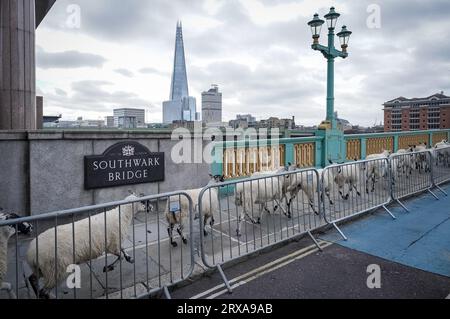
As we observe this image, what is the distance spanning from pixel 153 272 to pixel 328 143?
9096mm

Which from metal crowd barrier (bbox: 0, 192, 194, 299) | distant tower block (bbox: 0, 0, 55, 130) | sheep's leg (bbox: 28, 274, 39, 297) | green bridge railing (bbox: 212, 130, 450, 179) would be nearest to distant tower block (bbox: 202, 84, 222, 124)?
green bridge railing (bbox: 212, 130, 450, 179)

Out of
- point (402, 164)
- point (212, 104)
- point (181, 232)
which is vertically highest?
point (212, 104)

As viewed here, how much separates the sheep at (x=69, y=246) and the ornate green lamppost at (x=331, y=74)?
8700 mm

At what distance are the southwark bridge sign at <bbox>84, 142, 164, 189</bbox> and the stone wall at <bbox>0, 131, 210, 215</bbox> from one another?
0.13m

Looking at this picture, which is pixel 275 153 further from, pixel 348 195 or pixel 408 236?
pixel 408 236

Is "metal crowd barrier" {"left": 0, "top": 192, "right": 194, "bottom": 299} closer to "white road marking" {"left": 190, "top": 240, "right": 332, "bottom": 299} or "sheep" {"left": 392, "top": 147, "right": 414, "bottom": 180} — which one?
"white road marking" {"left": 190, "top": 240, "right": 332, "bottom": 299}

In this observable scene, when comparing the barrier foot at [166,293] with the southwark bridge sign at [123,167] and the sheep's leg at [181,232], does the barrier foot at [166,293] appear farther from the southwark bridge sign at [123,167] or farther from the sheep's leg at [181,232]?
the southwark bridge sign at [123,167]

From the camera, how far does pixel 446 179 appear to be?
35.0ft

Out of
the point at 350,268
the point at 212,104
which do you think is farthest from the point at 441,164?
the point at 212,104

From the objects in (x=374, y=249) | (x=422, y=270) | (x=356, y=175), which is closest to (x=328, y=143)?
(x=356, y=175)

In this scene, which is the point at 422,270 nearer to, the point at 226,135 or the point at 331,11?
the point at 226,135

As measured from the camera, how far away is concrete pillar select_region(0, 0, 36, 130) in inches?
290

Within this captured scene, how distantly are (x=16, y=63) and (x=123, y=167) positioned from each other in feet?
12.8

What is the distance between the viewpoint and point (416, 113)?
394 ft
